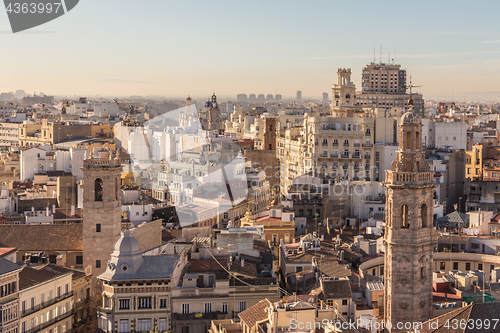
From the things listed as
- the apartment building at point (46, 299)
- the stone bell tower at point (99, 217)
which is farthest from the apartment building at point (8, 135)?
the apartment building at point (46, 299)

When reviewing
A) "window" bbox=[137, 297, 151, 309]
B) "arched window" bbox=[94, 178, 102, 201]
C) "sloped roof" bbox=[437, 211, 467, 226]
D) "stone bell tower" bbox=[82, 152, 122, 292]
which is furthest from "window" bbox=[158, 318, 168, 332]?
"sloped roof" bbox=[437, 211, 467, 226]

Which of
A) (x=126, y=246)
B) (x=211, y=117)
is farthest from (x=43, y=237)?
(x=211, y=117)

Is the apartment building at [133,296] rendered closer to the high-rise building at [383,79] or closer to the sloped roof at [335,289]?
the sloped roof at [335,289]

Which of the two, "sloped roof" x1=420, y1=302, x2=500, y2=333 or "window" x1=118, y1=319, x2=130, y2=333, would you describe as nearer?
"sloped roof" x1=420, y1=302, x2=500, y2=333

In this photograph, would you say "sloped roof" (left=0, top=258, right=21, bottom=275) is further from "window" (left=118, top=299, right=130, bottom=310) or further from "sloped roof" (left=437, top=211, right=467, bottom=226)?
"sloped roof" (left=437, top=211, right=467, bottom=226)

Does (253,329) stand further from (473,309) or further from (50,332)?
(50,332)

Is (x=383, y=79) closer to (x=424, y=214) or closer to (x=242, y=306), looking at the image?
(x=242, y=306)
